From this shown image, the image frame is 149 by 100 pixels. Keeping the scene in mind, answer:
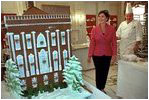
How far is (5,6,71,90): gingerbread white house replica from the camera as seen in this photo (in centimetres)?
94

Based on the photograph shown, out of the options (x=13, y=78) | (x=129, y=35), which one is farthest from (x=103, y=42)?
(x=13, y=78)

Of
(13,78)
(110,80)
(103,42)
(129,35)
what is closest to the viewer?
(13,78)

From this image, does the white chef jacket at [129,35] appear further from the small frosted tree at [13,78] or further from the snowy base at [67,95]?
the small frosted tree at [13,78]

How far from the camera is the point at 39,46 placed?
99cm

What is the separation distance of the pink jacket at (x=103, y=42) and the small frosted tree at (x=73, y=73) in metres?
0.72

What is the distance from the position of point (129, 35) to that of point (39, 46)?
137cm

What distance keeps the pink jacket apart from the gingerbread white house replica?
0.67 m

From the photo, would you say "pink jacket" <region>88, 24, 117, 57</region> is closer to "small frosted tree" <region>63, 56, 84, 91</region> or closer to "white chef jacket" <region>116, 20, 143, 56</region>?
"white chef jacket" <region>116, 20, 143, 56</region>

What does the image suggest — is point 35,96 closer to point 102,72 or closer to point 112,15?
point 102,72

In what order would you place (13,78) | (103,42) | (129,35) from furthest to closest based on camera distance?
(129,35), (103,42), (13,78)

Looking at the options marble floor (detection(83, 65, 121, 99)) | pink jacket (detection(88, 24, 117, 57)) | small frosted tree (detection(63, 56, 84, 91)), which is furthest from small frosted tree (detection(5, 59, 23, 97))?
marble floor (detection(83, 65, 121, 99))

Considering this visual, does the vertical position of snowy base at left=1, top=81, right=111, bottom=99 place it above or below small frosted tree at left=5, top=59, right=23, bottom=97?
below

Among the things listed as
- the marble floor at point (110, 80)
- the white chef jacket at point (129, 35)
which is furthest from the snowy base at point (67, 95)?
the white chef jacket at point (129, 35)

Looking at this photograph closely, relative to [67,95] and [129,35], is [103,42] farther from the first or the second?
[67,95]
